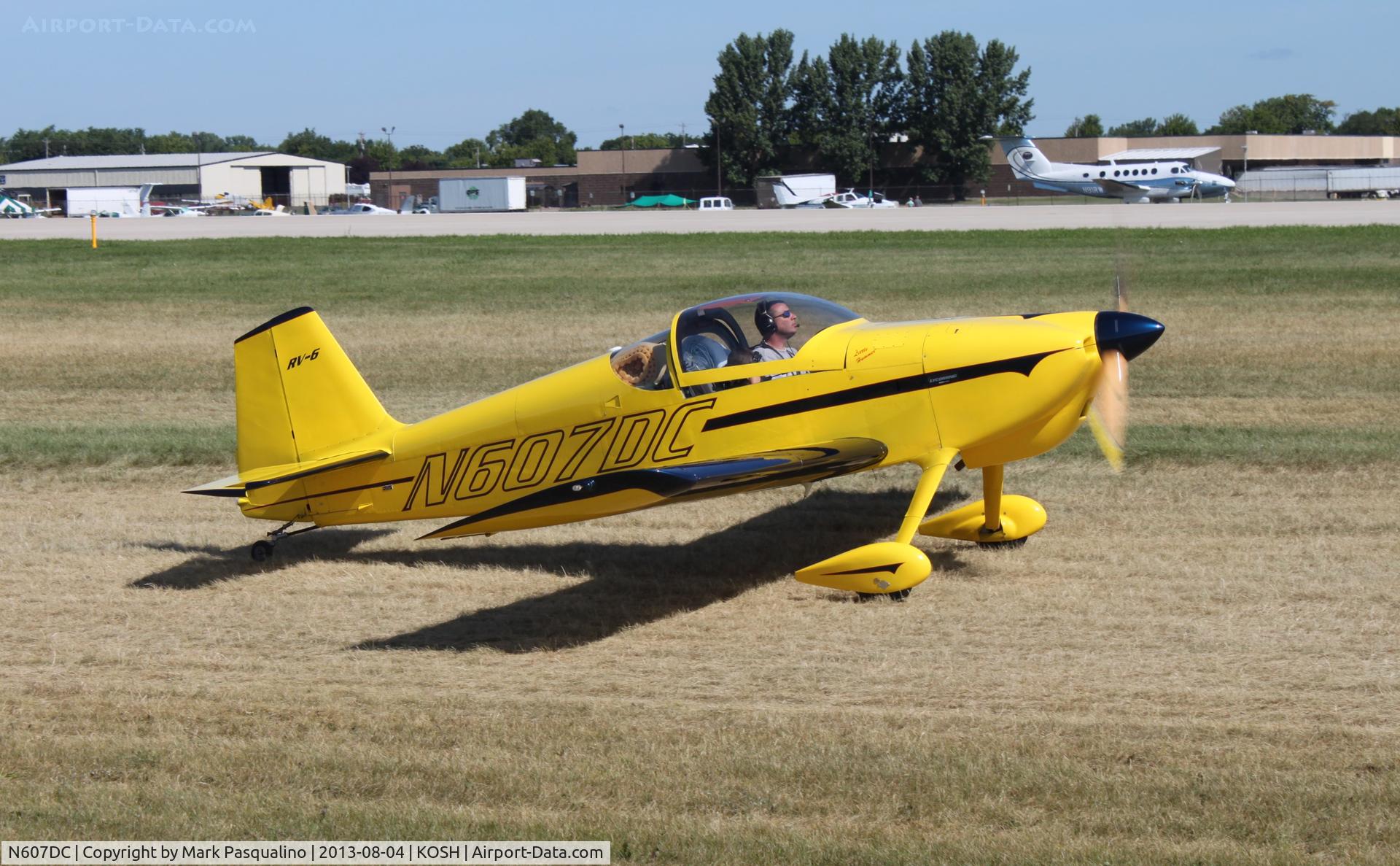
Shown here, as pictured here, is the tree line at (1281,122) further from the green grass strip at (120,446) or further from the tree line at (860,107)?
the green grass strip at (120,446)

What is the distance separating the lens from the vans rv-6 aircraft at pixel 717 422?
800 cm

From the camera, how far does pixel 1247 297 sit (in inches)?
811

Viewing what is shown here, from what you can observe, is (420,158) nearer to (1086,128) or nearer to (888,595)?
(1086,128)

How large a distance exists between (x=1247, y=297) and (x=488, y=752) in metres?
17.9

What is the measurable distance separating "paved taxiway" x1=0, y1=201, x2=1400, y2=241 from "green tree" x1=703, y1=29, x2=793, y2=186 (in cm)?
4621

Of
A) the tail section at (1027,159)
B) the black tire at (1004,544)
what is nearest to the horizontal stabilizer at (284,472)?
the black tire at (1004,544)

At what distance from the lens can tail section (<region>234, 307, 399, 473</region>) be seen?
9273 millimetres

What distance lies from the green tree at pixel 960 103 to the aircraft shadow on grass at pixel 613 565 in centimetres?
8508

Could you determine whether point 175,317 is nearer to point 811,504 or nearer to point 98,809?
point 811,504

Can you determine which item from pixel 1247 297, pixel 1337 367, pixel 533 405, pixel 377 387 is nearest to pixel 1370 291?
pixel 1247 297

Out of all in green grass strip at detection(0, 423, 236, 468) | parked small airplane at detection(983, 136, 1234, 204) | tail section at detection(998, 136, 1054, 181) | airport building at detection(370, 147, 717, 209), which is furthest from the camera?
airport building at detection(370, 147, 717, 209)

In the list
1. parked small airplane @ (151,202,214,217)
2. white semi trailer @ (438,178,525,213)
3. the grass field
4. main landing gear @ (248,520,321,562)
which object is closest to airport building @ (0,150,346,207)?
parked small airplane @ (151,202,214,217)

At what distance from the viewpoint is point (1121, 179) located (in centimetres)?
6731

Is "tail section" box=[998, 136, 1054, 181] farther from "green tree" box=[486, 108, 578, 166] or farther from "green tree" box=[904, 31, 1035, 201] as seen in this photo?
"green tree" box=[486, 108, 578, 166]
